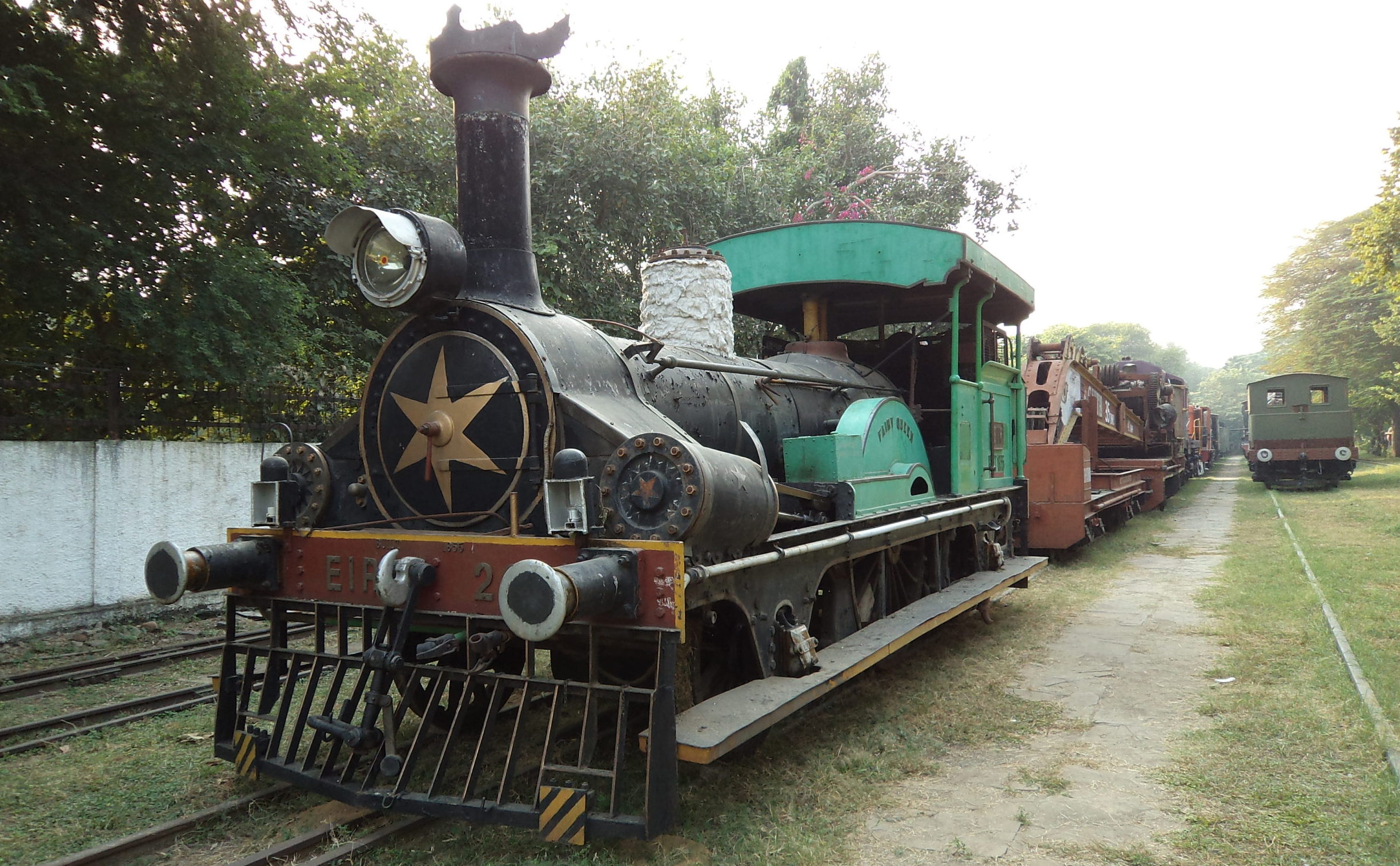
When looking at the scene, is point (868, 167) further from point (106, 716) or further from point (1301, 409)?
point (106, 716)

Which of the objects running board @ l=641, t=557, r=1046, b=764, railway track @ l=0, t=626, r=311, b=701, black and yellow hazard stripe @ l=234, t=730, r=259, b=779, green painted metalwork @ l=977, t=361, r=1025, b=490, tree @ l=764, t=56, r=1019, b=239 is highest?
tree @ l=764, t=56, r=1019, b=239

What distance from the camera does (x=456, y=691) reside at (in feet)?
13.5

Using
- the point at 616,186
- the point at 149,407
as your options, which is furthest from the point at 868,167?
the point at 149,407

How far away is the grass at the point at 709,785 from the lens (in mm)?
3268

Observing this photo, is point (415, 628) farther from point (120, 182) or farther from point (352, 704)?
point (120, 182)

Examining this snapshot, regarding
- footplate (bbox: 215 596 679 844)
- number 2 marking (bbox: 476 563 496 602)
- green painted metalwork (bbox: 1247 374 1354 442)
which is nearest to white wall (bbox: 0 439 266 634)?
footplate (bbox: 215 596 679 844)

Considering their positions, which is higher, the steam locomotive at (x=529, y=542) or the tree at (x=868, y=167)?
the tree at (x=868, y=167)

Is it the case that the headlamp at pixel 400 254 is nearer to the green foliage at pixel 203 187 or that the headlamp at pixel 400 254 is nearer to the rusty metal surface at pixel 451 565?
the rusty metal surface at pixel 451 565

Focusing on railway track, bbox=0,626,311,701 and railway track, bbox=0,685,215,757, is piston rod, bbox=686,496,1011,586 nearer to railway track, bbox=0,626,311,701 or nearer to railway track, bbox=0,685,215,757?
railway track, bbox=0,626,311,701

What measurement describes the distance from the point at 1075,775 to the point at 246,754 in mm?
3611

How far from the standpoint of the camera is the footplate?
3.08 metres

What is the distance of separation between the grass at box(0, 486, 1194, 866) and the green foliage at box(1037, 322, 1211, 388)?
6777cm

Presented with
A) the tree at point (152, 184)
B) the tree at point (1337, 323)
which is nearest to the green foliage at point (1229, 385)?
the tree at point (1337, 323)

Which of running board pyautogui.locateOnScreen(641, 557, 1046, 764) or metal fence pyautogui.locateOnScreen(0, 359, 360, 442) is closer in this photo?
running board pyautogui.locateOnScreen(641, 557, 1046, 764)
